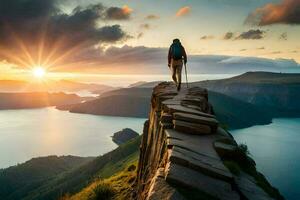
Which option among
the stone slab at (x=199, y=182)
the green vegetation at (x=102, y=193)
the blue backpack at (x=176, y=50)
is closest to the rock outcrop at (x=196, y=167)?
the stone slab at (x=199, y=182)

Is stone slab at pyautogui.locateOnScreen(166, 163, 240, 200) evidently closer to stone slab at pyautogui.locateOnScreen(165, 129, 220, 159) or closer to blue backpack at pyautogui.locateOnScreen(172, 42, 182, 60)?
stone slab at pyautogui.locateOnScreen(165, 129, 220, 159)

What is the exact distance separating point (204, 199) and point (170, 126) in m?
6.73

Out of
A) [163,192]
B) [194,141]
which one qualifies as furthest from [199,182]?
[194,141]

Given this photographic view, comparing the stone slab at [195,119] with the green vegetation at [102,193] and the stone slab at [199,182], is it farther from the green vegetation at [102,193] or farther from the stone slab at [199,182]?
the green vegetation at [102,193]

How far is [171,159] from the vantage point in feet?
34.4

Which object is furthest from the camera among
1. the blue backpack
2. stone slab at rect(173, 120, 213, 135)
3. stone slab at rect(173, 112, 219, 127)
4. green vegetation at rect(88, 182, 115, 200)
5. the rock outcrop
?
the blue backpack

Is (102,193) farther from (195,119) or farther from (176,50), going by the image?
(195,119)

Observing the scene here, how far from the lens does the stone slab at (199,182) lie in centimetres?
927

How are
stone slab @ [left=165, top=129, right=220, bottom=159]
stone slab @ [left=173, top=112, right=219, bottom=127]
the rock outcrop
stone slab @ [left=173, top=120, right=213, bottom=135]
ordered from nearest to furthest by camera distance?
the rock outcrop, stone slab @ [left=165, top=129, right=220, bottom=159], stone slab @ [left=173, top=120, right=213, bottom=135], stone slab @ [left=173, top=112, right=219, bottom=127]

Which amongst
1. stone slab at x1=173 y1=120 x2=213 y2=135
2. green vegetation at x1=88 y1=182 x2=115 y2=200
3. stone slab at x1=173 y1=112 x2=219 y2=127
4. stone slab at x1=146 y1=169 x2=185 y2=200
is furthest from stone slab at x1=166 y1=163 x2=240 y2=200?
green vegetation at x1=88 y1=182 x2=115 y2=200

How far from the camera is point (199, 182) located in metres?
9.65

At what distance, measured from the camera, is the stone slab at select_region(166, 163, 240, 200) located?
9.27 metres

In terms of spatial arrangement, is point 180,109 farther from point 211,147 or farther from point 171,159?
point 171,159

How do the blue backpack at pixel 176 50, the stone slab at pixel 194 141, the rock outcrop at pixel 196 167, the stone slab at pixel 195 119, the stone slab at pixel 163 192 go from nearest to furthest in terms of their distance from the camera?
1. the stone slab at pixel 163 192
2. the rock outcrop at pixel 196 167
3. the stone slab at pixel 194 141
4. the stone slab at pixel 195 119
5. the blue backpack at pixel 176 50
